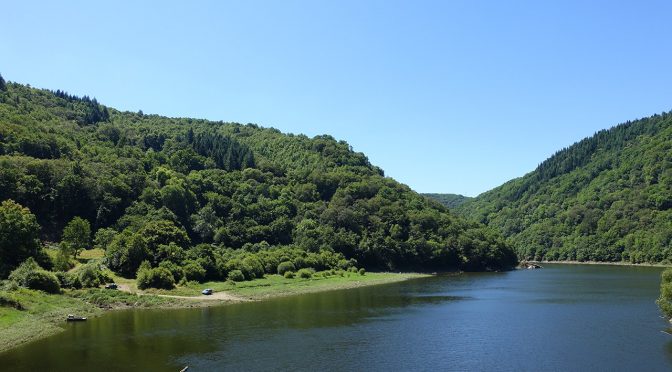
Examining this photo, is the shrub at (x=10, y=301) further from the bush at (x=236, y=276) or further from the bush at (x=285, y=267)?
the bush at (x=285, y=267)

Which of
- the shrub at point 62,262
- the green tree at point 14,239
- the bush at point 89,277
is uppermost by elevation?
the green tree at point 14,239

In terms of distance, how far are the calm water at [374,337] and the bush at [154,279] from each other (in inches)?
579

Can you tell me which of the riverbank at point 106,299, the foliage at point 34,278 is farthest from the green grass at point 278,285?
the foliage at point 34,278

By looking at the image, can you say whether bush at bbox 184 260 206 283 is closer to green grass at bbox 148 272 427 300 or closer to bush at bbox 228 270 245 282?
green grass at bbox 148 272 427 300

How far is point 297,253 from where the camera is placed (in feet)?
454

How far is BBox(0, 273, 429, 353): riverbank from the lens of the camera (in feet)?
206

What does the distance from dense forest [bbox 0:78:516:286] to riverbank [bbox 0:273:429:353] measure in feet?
17.7

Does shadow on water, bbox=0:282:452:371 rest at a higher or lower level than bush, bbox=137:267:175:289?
lower

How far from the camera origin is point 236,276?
4350 inches

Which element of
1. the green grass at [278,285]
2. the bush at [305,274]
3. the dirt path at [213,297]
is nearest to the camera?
the dirt path at [213,297]

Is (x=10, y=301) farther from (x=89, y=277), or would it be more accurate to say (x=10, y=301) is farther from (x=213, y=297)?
(x=213, y=297)

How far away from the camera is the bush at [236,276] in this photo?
110 metres

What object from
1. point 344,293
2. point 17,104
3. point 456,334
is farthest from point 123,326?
point 17,104

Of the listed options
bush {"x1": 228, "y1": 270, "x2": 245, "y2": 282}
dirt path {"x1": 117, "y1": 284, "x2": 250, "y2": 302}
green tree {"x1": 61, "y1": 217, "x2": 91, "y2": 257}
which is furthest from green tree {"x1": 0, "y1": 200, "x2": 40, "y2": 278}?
bush {"x1": 228, "y1": 270, "x2": 245, "y2": 282}
